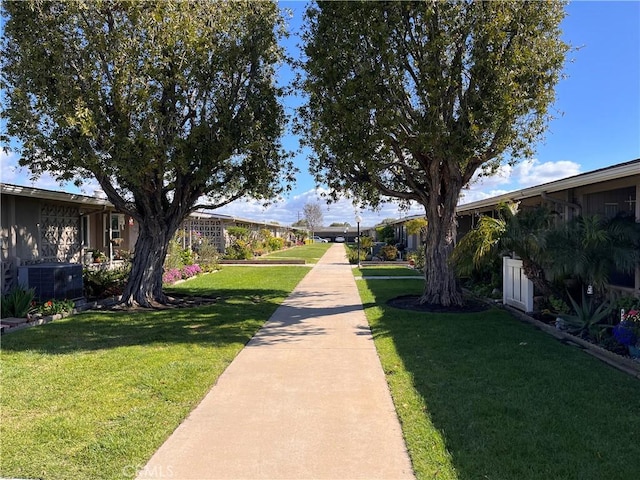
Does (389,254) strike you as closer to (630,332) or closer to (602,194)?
(602,194)

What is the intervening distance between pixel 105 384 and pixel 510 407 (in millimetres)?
4335

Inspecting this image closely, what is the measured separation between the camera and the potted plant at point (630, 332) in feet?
20.0

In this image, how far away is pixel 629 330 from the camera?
6301mm

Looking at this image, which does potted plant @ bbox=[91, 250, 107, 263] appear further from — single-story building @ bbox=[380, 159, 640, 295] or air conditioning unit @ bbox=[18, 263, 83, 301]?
single-story building @ bbox=[380, 159, 640, 295]

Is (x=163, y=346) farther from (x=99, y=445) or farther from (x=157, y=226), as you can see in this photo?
(x=157, y=226)

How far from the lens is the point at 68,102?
9000 mm

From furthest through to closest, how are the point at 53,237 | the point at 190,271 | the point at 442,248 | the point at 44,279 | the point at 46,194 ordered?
the point at 190,271 < the point at 53,237 < the point at 442,248 < the point at 46,194 < the point at 44,279

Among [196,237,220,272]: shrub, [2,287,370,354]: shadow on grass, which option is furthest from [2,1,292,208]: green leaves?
[196,237,220,272]: shrub

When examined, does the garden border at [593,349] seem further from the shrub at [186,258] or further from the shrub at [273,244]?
the shrub at [273,244]

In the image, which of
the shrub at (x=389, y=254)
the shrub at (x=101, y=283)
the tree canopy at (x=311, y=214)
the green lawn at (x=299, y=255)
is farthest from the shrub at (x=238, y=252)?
the tree canopy at (x=311, y=214)

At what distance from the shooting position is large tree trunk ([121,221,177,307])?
11.0m

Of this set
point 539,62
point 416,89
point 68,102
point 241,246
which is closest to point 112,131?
point 68,102

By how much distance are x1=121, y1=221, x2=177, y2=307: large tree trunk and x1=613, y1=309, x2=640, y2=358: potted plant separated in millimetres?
9314

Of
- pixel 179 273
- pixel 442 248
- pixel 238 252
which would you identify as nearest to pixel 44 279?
pixel 179 273
